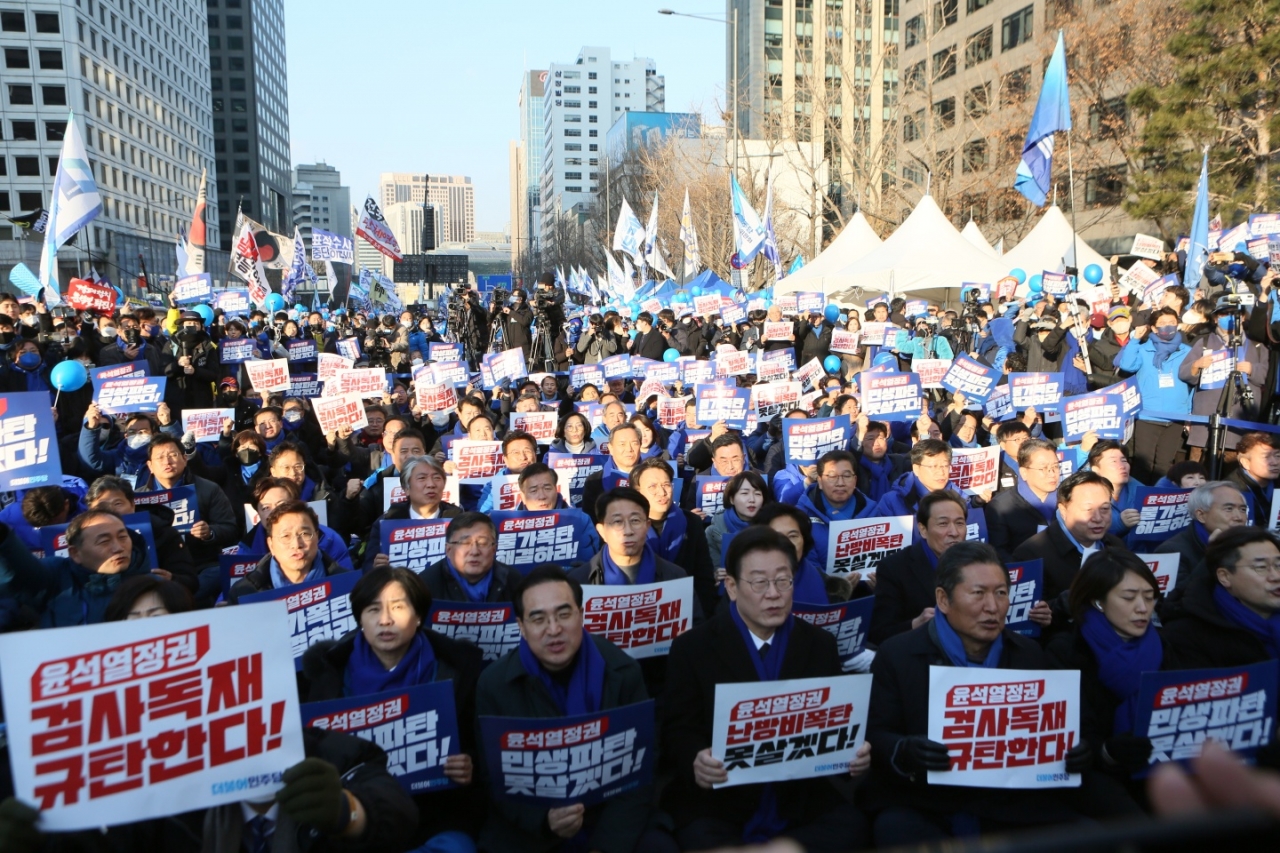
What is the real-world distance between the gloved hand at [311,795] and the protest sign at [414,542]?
3153 millimetres

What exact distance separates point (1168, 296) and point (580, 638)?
9363 millimetres

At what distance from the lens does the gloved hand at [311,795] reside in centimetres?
221

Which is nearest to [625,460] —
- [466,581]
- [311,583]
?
[466,581]

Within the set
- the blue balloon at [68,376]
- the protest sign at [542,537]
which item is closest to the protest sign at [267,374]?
the blue balloon at [68,376]

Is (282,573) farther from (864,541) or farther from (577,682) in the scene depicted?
(864,541)

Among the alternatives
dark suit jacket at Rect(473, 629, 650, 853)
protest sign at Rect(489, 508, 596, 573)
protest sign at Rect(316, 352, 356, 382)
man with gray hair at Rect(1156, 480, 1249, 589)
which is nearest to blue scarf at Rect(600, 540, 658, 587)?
protest sign at Rect(489, 508, 596, 573)

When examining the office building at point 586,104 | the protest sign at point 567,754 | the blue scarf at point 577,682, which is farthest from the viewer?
the office building at point 586,104

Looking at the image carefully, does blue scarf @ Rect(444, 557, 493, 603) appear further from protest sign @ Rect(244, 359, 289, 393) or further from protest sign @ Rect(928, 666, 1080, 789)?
protest sign @ Rect(244, 359, 289, 393)

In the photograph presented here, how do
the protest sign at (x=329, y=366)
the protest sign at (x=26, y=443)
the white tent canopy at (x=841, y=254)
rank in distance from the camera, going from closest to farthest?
the protest sign at (x=26, y=443)
the protest sign at (x=329, y=366)
the white tent canopy at (x=841, y=254)

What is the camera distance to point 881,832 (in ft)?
10.4

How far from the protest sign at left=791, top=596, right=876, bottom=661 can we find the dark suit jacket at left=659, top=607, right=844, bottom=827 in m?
0.60

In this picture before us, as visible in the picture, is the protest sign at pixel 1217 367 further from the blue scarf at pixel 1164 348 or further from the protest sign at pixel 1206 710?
the protest sign at pixel 1206 710

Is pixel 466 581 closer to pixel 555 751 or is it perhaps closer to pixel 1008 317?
pixel 555 751

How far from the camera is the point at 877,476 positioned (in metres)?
7.41
